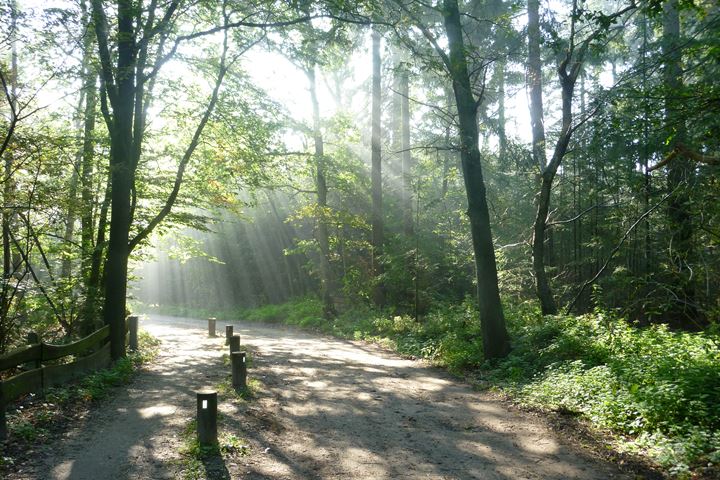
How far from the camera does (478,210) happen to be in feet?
35.4

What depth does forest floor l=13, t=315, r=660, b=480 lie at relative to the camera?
543 cm

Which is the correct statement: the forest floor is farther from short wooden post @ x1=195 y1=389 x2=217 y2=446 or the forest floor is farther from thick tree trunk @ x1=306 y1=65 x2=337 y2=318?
thick tree trunk @ x1=306 y1=65 x2=337 y2=318

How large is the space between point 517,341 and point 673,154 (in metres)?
5.24

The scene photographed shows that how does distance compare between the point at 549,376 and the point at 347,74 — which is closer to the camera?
the point at 549,376

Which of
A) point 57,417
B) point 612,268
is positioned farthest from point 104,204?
point 612,268

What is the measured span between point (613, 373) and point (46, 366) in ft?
28.4

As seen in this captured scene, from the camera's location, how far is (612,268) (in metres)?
14.0

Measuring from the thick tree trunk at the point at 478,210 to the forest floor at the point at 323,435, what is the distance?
1408mm

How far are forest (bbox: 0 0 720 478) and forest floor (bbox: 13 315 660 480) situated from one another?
3.04 feet

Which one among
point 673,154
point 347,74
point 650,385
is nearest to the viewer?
point 650,385

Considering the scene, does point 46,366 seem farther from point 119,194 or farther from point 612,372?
point 612,372

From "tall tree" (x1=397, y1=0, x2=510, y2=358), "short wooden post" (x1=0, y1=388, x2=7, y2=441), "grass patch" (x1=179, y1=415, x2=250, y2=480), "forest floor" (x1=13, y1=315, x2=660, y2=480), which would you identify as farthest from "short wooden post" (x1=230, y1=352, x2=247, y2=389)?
"tall tree" (x1=397, y1=0, x2=510, y2=358)

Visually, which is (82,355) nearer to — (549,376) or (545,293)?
(549,376)

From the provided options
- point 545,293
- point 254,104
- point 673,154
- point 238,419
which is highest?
point 254,104
